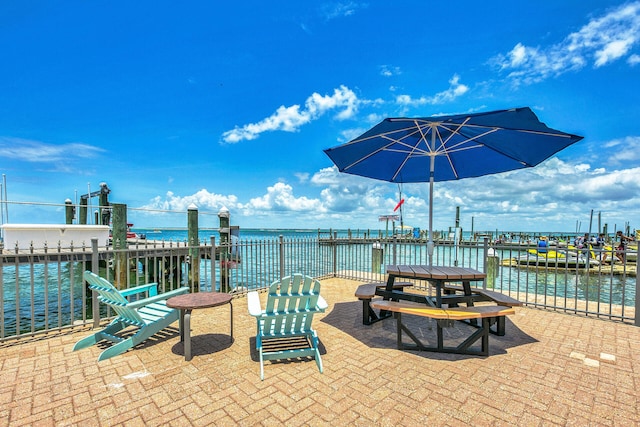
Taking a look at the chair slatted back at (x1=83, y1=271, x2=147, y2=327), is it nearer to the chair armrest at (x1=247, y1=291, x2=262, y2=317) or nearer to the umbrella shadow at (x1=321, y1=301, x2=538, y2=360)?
the chair armrest at (x1=247, y1=291, x2=262, y2=317)

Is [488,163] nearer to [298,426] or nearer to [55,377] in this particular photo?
[298,426]

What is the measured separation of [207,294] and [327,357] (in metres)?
1.82

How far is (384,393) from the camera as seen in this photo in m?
2.67

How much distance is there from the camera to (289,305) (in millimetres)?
3293

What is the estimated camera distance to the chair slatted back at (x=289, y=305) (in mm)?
3205

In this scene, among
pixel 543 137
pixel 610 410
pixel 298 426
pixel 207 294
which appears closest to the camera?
pixel 298 426

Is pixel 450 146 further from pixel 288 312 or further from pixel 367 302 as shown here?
pixel 288 312

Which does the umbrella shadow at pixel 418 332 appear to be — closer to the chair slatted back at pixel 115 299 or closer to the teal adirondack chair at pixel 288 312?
the teal adirondack chair at pixel 288 312

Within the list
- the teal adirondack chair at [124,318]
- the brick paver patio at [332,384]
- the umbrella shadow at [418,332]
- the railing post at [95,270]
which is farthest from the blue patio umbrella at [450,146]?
the railing post at [95,270]

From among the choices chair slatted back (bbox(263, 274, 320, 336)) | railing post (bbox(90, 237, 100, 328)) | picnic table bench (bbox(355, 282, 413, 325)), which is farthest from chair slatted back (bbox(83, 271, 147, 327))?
picnic table bench (bbox(355, 282, 413, 325))

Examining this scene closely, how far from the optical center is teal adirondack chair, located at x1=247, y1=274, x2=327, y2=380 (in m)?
3.19

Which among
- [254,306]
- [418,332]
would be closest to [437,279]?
[418,332]

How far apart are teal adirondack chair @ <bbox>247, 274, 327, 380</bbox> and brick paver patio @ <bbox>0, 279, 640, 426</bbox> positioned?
0.15m

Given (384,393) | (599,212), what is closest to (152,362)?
(384,393)
